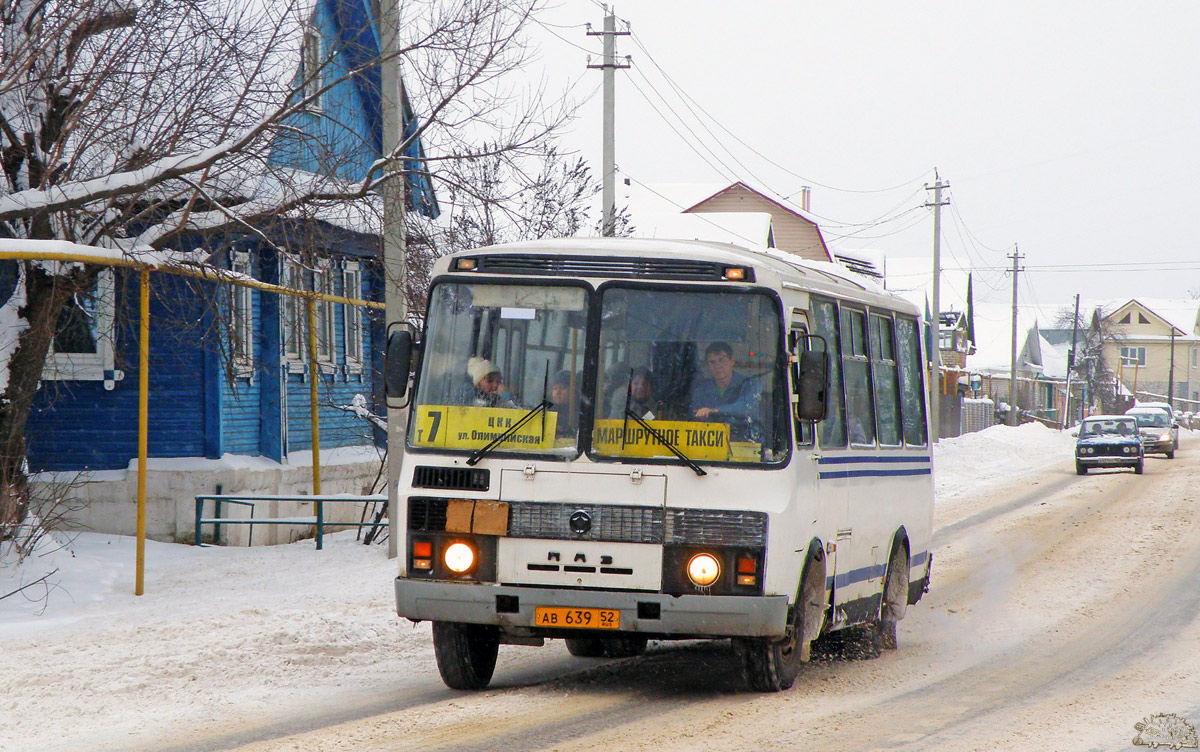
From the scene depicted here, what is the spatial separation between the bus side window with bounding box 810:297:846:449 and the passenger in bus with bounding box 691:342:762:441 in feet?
2.58

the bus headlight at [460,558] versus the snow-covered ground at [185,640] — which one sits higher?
the bus headlight at [460,558]

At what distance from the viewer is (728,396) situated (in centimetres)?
824

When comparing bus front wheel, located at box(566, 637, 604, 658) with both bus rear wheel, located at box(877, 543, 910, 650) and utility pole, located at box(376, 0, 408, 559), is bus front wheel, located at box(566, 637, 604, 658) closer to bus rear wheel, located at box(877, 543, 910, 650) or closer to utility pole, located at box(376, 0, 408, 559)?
bus rear wheel, located at box(877, 543, 910, 650)

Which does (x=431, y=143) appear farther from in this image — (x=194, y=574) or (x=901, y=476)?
(x=901, y=476)

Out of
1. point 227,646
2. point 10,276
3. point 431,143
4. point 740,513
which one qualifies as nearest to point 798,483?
point 740,513

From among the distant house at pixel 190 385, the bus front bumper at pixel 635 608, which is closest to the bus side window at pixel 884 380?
the bus front bumper at pixel 635 608

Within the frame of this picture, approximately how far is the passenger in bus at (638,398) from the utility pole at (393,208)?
612 cm

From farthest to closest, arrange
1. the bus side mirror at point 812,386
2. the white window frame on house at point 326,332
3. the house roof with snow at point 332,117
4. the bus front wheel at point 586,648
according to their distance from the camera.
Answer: the white window frame on house at point 326,332 → the house roof with snow at point 332,117 → the bus front wheel at point 586,648 → the bus side mirror at point 812,386

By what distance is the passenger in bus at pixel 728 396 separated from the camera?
8188mm

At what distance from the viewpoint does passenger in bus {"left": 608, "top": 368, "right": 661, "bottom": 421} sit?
26.9ft

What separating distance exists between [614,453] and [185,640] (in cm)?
416

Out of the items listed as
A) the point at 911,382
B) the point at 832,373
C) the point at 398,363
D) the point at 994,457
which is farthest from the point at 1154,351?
the point at 398,363

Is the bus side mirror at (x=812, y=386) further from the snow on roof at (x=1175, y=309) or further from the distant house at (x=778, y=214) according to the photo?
the snow on roof at (x=1175, y=309)

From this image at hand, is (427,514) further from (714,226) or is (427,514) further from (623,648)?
(714,226)
